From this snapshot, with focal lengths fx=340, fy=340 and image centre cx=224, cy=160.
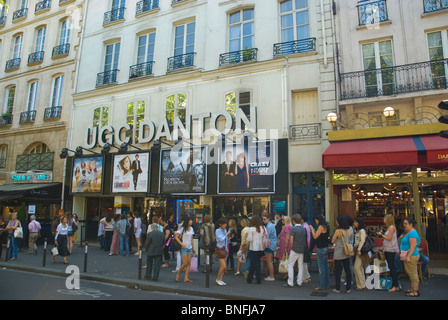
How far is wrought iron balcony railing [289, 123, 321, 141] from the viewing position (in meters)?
13.7

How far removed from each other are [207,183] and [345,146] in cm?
615

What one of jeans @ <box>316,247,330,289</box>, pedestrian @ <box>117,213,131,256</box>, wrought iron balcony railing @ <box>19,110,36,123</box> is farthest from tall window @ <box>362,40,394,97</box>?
wrought iron balcony railing @ <box>19,110,36,123</box>

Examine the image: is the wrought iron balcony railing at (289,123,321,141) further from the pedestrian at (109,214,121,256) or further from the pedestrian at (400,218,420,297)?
the pedestrian at (109,214,121,256)

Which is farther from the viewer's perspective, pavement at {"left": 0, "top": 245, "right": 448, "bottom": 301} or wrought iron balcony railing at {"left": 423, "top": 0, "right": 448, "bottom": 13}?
wrought iron balcony railing at {"left": 423, "top": 0, "right": 448, "bottom": 13}

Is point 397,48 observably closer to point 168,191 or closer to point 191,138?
point 191,138

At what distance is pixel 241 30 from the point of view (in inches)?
638

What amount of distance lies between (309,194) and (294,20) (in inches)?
305

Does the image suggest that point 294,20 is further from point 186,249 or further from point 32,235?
point 32,235

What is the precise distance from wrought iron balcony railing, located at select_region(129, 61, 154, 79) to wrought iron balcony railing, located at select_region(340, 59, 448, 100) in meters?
9.81

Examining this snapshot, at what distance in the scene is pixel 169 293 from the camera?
8227mm

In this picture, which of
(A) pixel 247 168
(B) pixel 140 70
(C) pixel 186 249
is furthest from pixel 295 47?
(C) pixel 186 249

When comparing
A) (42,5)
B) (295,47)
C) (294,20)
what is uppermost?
(42,5)

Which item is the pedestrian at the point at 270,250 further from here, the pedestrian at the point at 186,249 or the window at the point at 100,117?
the window at the point at 100,117

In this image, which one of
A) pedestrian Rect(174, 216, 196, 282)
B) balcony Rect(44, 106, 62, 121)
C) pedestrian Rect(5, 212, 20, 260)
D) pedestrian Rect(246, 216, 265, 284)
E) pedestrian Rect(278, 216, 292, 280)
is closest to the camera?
pedestrian Rect(246, 216, 265, 284)
